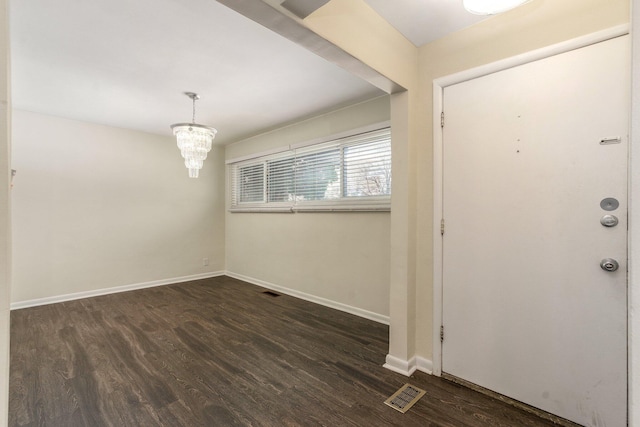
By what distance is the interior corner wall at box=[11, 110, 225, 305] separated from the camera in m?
3.60

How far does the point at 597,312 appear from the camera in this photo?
157 cm

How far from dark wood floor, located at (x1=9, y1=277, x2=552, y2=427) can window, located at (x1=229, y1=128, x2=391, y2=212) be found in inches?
55.4

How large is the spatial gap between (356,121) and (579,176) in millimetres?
2214

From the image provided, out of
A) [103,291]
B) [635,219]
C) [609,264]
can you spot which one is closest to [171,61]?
[635,219]

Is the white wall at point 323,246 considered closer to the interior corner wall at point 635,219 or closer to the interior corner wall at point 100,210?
the interior corner wall at point 100,210

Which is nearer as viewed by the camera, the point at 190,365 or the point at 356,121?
the point at 190,365

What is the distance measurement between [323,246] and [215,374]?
6.44 feet

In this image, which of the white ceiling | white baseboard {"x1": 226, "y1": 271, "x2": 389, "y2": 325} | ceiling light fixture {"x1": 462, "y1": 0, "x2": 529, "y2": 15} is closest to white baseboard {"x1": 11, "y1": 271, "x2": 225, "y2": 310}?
white baseboard {"x1": 226, "y1": 271, "x2": 389, "y2": 325}

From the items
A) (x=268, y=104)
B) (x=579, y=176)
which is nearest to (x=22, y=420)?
(x=268, y=104)

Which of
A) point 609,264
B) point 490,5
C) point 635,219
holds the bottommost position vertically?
point 609,264

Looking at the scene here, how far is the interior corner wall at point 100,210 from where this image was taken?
3.60m

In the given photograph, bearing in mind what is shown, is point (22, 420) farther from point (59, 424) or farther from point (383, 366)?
point (383, 366)

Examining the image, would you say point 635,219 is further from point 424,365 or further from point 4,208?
point 424,365

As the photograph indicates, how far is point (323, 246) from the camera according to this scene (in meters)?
3.75
